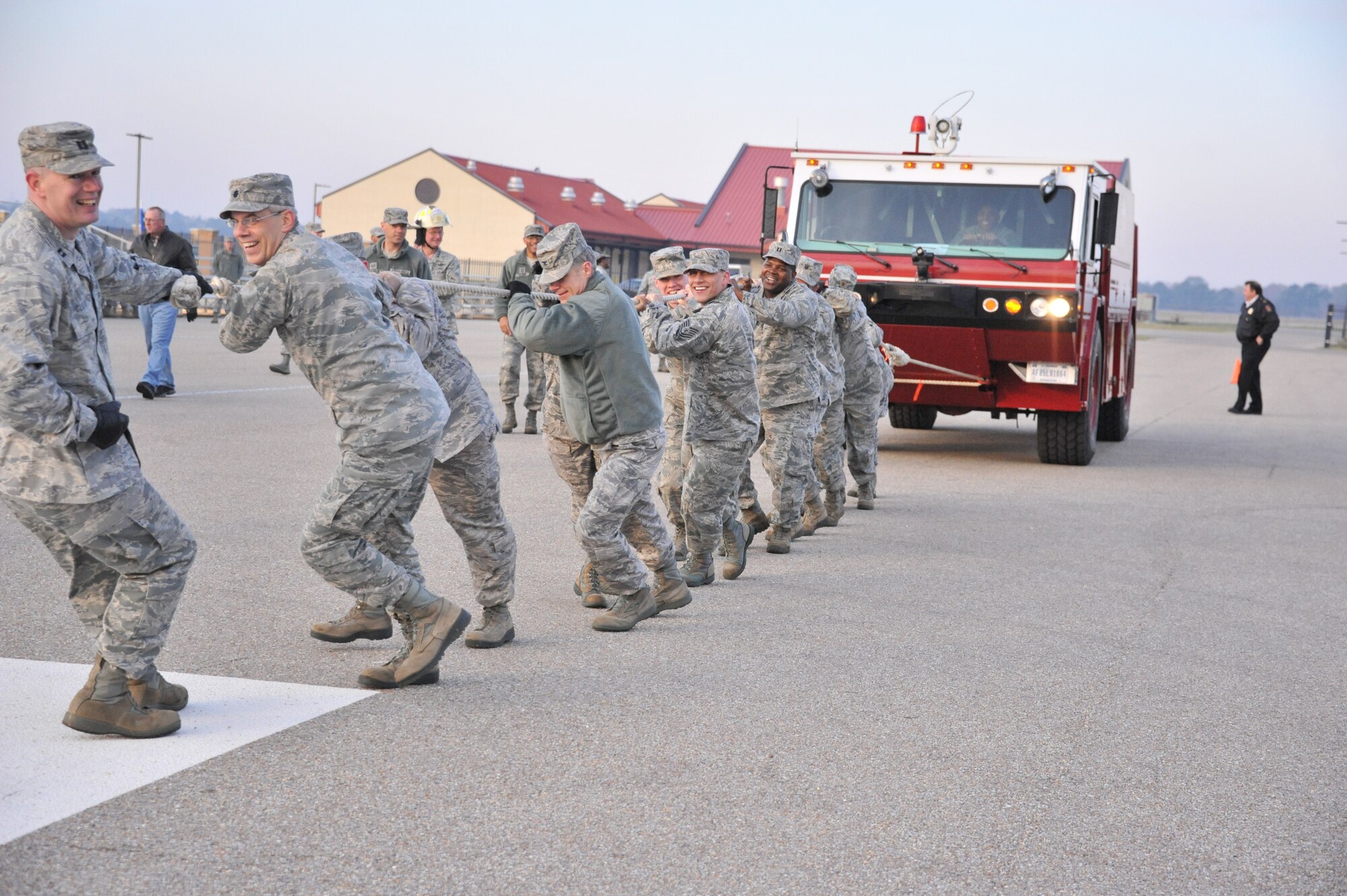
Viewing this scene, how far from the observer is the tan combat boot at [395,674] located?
513 cm

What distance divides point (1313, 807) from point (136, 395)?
13007 millimetres

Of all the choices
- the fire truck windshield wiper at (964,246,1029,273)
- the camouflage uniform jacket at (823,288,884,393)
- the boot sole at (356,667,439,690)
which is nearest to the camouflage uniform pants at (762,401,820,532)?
the camouflage uniform jacket at (823,288,884,393)

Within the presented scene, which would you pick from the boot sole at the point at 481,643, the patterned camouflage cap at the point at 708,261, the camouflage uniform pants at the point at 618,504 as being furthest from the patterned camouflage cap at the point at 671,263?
the boot sole at the point at 481,643

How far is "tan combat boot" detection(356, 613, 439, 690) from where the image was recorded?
5.13m

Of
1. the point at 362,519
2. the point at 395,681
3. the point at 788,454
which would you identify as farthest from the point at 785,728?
the point at 788,454

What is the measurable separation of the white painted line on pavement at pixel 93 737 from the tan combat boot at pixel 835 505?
5.00 m

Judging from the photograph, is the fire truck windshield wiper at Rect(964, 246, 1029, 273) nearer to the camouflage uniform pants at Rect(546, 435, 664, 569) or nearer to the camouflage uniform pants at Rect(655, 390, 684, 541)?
the camouflage uniform pants at Rect(655, 390, 684, 541)

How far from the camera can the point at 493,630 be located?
594cm

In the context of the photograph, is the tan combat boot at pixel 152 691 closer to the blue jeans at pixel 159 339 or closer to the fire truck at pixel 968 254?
the fire truck at pixel 968 254

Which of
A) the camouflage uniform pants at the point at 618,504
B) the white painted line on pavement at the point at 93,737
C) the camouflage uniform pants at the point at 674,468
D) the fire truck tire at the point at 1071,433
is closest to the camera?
the white painted line on pavement at the point at 93,737

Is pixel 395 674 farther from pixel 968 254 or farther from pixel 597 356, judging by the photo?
pixel 968 254

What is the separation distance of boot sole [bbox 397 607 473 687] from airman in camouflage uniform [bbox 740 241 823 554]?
3406mm

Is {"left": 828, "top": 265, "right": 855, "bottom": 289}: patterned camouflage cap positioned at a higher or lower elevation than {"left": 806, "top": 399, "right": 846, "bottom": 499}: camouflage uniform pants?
higher

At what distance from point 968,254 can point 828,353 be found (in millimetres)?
3740
